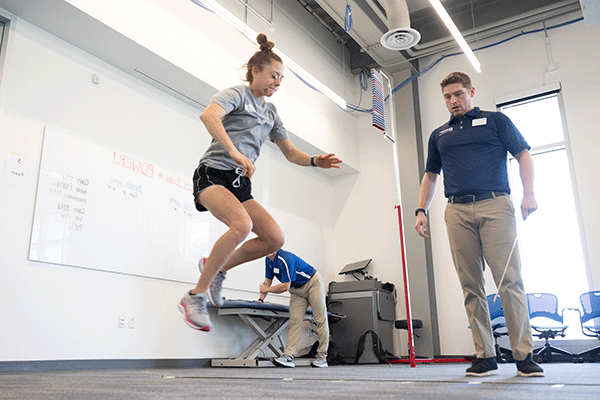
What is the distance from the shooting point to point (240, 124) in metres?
2.26


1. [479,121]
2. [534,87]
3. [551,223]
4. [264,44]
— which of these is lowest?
[479,121]

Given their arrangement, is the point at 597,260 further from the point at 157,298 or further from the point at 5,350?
the point at 5,350

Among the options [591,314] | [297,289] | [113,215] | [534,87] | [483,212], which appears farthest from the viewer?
[534,87]

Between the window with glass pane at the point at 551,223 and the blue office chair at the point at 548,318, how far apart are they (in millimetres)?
443

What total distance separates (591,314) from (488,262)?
3.51 m

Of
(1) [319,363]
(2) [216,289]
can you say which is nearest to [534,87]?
(1) [319,363]

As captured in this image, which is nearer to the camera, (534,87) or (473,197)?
(473,197)

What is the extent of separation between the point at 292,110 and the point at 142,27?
7.14 ft

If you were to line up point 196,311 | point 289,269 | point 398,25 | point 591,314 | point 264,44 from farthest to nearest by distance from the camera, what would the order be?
point 398,25 → point 591,314 → point 289,269 → point 264,44 → point 196,311

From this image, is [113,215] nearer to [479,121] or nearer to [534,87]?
[479,121]

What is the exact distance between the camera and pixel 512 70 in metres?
6.38

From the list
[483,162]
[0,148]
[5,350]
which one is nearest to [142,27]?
[0,148]

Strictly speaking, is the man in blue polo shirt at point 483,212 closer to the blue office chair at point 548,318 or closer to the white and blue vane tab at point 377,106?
the white and blue vane tab at point 377,106

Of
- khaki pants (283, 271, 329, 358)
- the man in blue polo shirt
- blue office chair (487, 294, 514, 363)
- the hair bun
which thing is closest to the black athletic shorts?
the hair bun
